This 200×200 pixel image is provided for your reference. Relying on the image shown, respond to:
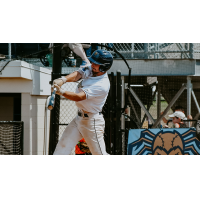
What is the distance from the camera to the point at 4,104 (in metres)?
7.03

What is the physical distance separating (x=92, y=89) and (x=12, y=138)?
2.06m

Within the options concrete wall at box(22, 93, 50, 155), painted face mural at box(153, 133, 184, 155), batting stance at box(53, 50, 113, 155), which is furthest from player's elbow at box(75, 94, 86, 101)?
painted face mural at box(153, 133, 184, 155)

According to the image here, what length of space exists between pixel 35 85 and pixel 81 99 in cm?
176

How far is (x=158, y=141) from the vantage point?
5.58m

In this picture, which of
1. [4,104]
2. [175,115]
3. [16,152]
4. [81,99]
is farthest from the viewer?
[4,104]

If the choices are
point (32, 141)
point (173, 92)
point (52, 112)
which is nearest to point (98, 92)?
point (52, 112)

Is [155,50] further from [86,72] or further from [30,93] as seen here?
[30,93]

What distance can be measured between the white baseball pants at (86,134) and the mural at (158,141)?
1.11m

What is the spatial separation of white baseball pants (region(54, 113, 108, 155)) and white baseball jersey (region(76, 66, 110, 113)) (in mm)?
132

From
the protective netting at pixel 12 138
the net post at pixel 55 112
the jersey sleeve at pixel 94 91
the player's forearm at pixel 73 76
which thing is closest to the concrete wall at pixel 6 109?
the protective netting at pixel 12 138

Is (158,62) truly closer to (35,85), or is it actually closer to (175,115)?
(175,115)

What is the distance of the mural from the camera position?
556 cm

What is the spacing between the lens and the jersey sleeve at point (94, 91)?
169 inches

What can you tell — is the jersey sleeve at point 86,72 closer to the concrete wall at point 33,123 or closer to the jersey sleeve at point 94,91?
the jersey sleeve at point 94,91
